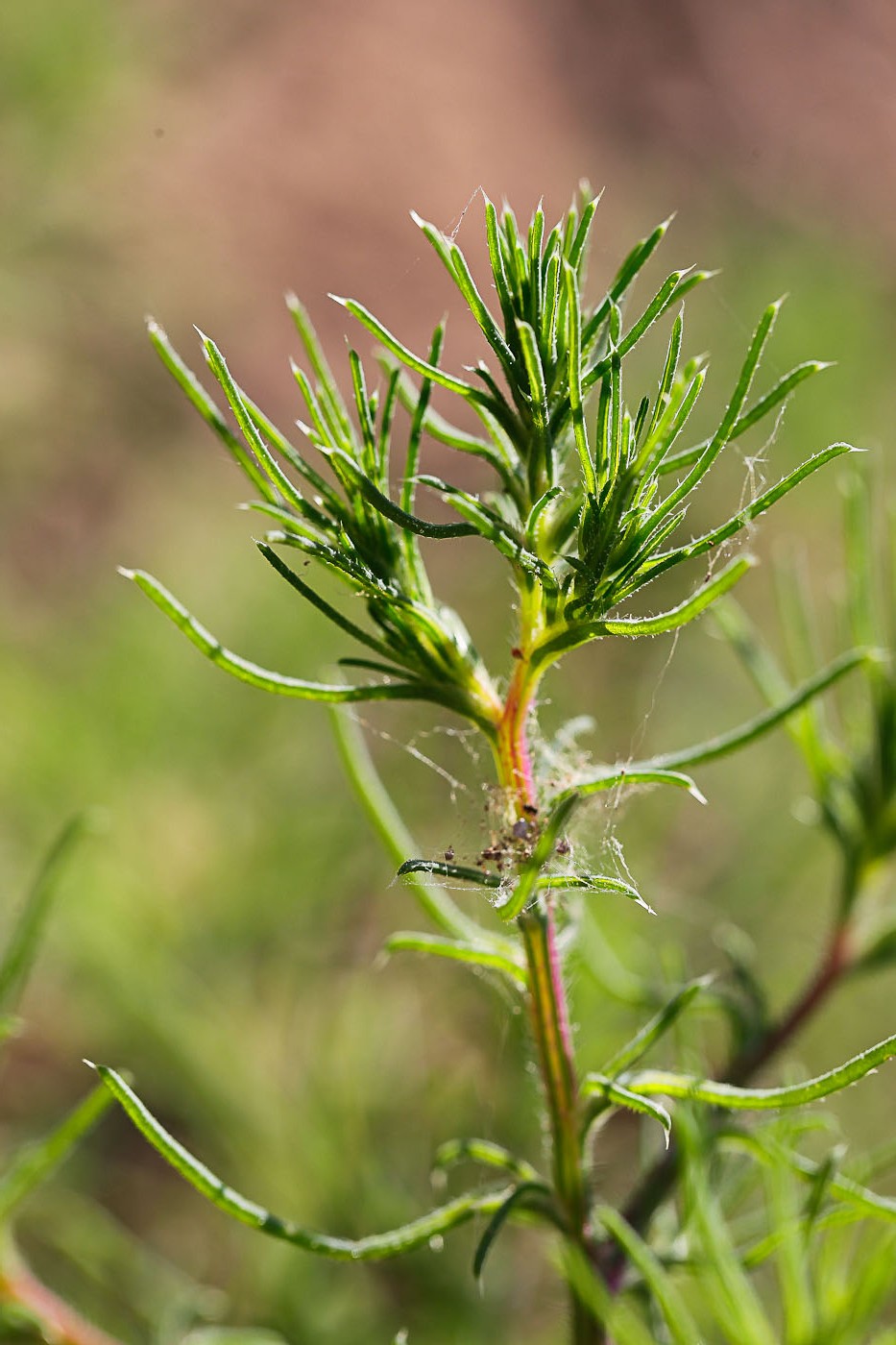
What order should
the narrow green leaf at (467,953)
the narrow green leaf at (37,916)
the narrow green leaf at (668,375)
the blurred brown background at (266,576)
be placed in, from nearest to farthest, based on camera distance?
the narrow green leaf at (668,375), the narrow green leaf at (467,953), the narrow green leaf at (37,916), the blurred brown background at (266,576)

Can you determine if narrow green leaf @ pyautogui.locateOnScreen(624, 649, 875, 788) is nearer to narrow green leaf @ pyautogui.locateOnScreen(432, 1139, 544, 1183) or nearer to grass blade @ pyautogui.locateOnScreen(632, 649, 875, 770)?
grass blade @ pyautogui.locateOnScreen(632, 649, 875, 770)

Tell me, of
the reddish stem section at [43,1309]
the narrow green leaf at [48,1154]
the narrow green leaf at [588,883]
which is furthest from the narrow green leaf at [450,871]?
the reddish stem section at [43,1309]

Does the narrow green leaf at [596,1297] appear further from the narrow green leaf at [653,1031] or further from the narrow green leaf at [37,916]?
the narrow green leaf at [37,916]

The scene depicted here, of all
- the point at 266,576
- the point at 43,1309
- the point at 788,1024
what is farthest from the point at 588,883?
the point at 266,576

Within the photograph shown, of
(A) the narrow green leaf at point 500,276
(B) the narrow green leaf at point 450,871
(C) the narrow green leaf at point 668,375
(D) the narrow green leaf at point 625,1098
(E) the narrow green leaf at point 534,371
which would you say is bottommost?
(D) the narrow green leaf at point 625,1098

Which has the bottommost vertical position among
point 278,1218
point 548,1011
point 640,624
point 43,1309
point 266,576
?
point 43,1309

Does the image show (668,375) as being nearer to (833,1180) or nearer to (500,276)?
(500,276)
